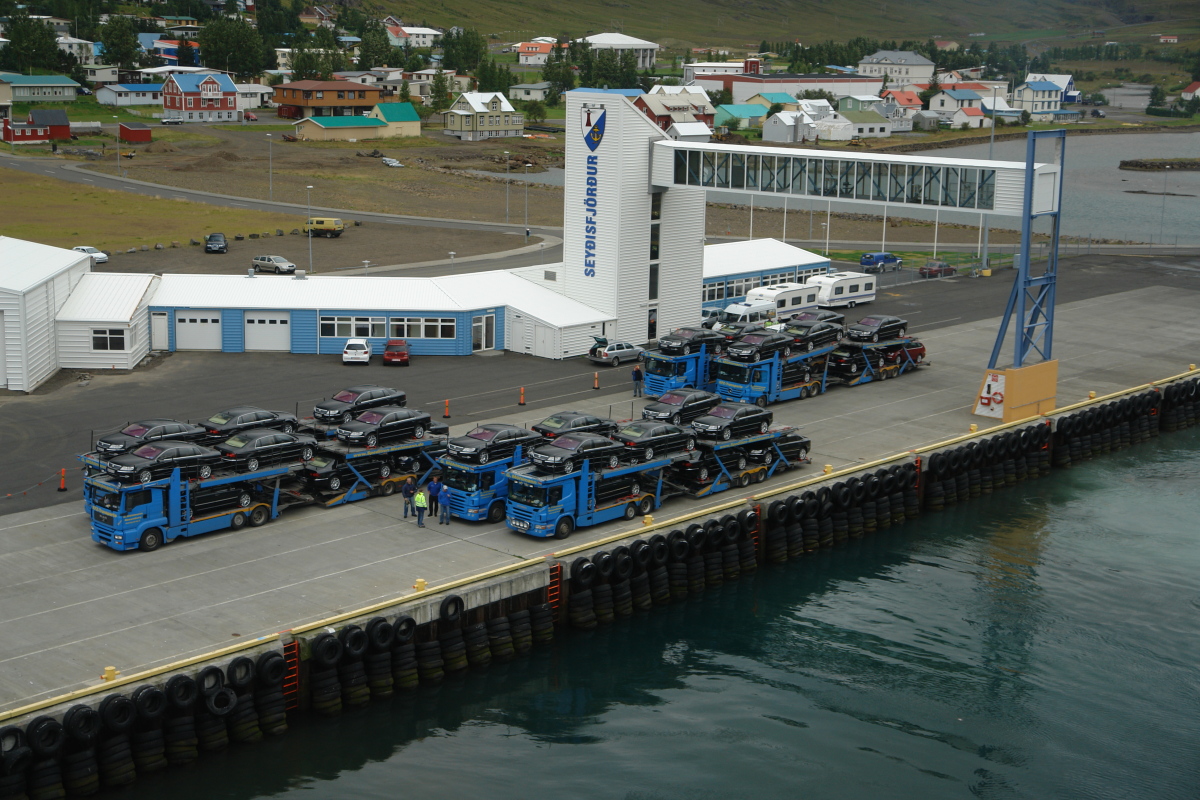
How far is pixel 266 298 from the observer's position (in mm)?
68062

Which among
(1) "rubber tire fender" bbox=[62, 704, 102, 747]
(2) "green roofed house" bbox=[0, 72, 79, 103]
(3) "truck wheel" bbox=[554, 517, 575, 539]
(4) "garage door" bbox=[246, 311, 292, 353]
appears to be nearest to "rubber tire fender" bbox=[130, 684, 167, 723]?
(1) "rubber tire fender" bbox=[62, 704, 102, 747]

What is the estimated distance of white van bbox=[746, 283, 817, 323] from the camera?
78688 mm

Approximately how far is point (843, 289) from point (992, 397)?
91.0ft

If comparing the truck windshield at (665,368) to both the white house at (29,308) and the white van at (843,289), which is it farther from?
the white house at (29,308)

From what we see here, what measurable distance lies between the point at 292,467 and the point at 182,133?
148 m

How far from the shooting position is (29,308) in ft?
187

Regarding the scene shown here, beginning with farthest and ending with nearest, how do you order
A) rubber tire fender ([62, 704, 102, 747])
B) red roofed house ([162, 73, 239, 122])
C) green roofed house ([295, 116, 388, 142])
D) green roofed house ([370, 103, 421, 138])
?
red roofed house ([162, 73, 239, 122]) → green roofed house ([370, 103, 421, 138]) → green roofed house ([295, 116, 388, 142]) → rubber tire fender ([62, 704, 102, 747])

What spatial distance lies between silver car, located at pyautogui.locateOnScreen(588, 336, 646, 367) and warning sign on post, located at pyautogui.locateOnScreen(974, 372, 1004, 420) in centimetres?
1844

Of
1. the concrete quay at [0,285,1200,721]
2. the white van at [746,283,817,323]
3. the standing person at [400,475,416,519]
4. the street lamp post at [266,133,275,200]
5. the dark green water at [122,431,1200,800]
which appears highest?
the street lamp post at [266,133,275,200]

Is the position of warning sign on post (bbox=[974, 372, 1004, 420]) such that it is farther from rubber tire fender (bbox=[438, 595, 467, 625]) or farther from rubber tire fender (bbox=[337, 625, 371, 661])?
rubber tire fender (bbox=[337, 625, 371, 661])

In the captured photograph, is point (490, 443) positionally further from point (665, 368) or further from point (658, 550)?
point (665, 368)

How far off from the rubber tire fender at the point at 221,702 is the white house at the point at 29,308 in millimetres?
32972

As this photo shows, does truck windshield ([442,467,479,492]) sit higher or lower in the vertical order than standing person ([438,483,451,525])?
higher

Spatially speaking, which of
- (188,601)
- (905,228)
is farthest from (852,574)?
(905,228)
